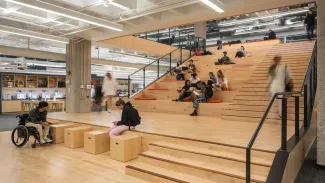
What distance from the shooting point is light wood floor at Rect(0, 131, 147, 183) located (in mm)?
3850

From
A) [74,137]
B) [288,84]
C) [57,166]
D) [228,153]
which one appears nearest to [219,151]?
[228,153]

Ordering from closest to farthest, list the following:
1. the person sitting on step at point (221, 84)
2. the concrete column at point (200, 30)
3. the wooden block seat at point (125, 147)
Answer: the wooden block seat at point (125, 147) < the person sitting on step at point (221, 84) < the concrete column at point (200, 30)

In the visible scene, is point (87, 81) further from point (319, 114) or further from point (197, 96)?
point (319, 114)

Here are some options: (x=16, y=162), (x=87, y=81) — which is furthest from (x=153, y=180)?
(x=87, y=81)

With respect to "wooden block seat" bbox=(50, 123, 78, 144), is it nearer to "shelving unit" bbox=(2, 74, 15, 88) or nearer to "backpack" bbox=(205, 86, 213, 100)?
"backpack" bbox=(205, 86, 213, 100)

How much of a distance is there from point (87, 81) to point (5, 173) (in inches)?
230

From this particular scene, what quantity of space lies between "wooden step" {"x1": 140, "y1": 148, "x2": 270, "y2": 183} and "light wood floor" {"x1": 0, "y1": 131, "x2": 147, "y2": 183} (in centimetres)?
53

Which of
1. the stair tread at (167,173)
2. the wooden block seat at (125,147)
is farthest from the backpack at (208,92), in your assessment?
the stair tread at (167,173)

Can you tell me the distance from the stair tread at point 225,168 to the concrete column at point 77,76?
6.12 m

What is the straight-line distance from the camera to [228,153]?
379 centimetres

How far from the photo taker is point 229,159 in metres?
3.58

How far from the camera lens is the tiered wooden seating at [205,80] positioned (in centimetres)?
816

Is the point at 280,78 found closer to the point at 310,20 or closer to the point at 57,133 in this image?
the point at 310,20

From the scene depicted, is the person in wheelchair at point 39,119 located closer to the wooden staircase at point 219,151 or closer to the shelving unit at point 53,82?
the wooden staircase at point 219,151
